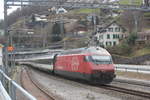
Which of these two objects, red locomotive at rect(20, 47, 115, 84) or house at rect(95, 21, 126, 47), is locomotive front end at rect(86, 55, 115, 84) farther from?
house at rect(95, 21, 126, 47)

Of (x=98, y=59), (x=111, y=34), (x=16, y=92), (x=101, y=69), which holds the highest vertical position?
(x=111, y=34)

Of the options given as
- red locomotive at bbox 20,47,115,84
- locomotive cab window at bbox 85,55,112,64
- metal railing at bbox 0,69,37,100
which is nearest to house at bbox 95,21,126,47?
red locomotive at bbox 20,47,115,84

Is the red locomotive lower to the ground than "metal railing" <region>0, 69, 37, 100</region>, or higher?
lower

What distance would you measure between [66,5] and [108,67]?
27.8 feet

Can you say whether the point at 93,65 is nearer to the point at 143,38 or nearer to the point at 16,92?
the point at 16,92

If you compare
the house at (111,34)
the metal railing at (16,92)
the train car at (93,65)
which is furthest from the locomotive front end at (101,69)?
the house at (111,34)

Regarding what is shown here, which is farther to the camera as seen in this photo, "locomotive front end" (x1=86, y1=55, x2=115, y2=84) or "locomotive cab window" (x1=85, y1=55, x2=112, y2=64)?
"locomotive cab window" (x1=85, y1=55, x2=112, y2=64)

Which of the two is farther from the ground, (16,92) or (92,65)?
(16,92)

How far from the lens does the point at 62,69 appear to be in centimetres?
3094

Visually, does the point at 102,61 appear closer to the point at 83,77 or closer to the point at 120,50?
the point at 83,77

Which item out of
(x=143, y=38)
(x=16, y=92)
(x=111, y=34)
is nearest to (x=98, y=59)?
(x=16, y=92)

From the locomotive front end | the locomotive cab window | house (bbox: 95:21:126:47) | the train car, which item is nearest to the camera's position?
the locomotive front end

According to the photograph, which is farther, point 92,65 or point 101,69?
point 92,65

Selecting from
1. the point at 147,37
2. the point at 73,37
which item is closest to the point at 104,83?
the point at 147,37
